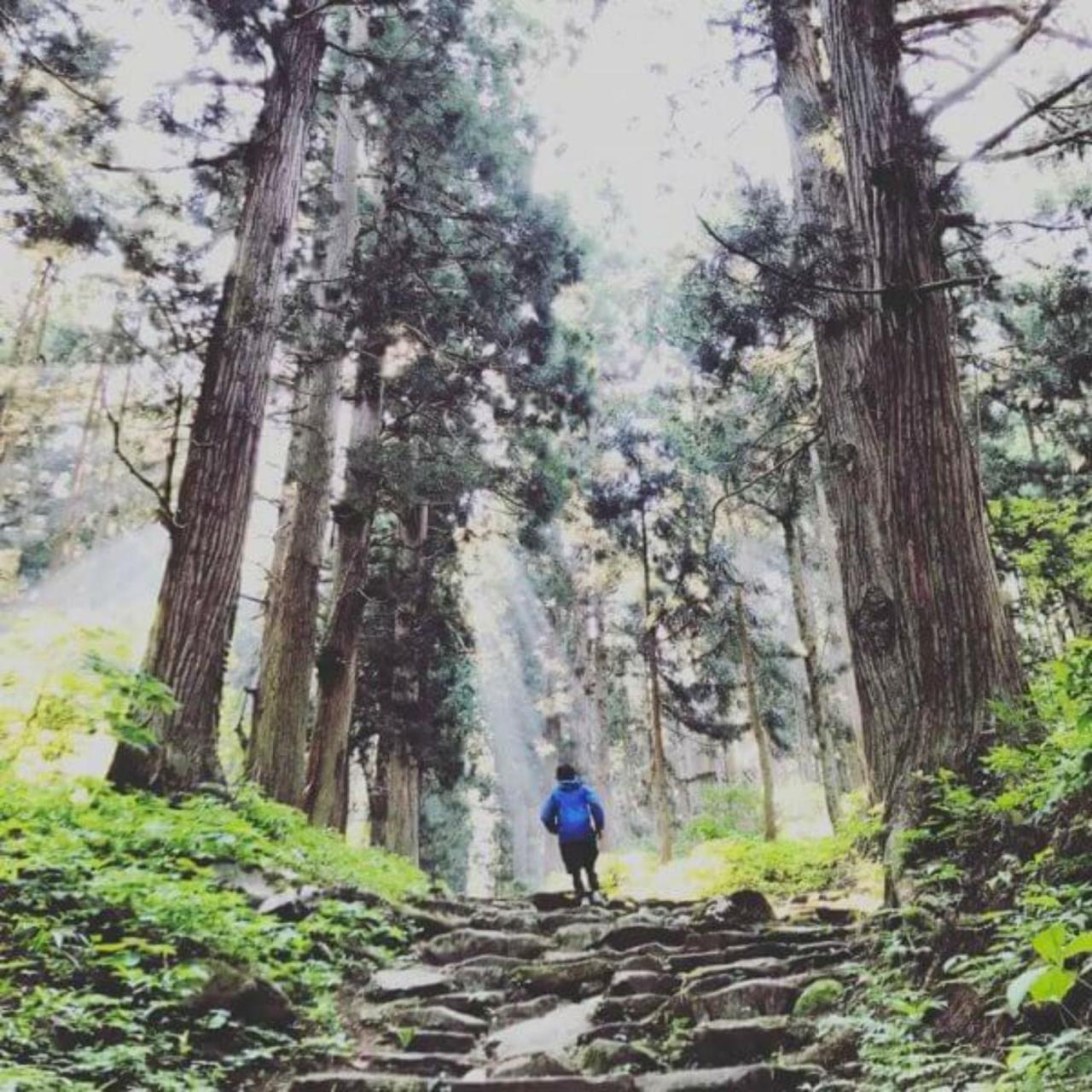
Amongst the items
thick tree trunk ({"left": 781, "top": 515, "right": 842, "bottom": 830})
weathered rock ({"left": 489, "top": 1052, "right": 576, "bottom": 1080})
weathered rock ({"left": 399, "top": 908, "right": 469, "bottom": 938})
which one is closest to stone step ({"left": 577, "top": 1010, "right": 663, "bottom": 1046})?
weathered rock ({"left": 489, "top": 1052, "right": 576, "bottom": 1080})

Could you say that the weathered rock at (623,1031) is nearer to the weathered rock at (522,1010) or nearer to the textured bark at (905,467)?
the weathered rock at (522,1010)

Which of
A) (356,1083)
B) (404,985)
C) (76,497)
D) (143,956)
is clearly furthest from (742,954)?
(76,497)

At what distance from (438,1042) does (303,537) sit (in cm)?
682

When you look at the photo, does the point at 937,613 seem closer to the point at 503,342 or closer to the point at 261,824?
the point at 261,824

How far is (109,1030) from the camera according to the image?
3.36 meters

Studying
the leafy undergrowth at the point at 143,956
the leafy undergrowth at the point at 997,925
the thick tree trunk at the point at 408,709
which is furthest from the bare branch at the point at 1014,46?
the thick tree trunk at the point at 408,709

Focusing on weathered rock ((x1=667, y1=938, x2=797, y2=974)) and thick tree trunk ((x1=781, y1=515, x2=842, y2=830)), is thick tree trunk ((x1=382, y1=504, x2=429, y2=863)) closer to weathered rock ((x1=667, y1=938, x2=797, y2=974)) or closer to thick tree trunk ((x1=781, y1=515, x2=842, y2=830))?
thick tree trunk ((x1=781, y1=515, x2=842, y2=830))

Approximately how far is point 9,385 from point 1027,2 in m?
18.4

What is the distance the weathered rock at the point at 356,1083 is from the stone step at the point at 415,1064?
318mm

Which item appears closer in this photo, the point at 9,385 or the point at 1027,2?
the point at 1027,2

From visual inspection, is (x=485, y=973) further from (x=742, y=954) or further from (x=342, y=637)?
(x=342, y=637)

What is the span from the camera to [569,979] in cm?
518

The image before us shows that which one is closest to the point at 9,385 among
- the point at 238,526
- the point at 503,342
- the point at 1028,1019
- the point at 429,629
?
the point at 429,629

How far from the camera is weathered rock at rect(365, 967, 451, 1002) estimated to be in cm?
498
